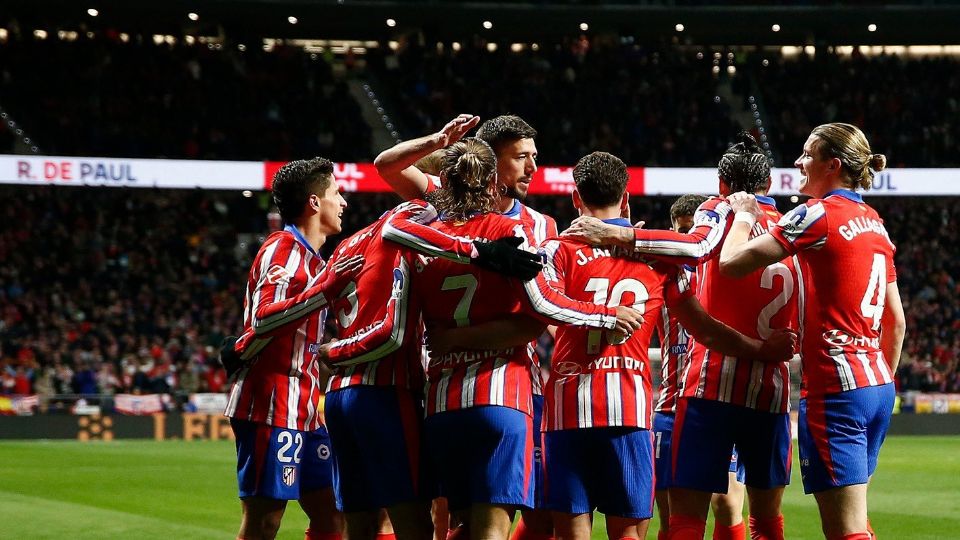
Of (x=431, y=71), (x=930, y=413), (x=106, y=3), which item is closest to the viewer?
(x=930, y=413)

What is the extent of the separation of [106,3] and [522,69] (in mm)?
11219

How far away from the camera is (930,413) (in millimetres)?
23422

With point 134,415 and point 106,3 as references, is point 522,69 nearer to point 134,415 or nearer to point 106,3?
point 106,3

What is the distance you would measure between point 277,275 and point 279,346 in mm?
368

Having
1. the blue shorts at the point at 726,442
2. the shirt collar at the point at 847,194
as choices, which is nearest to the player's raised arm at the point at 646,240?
the shirt collar at the point at 847,194

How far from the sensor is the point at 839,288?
5176 mm

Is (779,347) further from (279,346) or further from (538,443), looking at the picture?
(279,346)

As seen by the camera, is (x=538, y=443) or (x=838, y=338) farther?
(x=538, y=443)

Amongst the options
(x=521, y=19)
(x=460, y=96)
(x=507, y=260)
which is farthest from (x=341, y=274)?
(x=521, y=19)

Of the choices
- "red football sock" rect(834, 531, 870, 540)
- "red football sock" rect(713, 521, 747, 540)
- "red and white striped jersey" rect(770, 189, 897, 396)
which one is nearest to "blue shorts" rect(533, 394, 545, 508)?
"red and white striped jersey" rect(770, 189, 897, 396)

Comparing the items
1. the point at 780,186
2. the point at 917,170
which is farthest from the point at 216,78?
the point at 917,170

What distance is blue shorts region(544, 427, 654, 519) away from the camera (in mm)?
5141

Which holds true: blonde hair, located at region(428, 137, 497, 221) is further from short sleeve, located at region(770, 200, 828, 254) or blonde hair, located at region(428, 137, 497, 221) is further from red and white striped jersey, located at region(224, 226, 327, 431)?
short sleeve, located at region(770, 200, 828, 254)

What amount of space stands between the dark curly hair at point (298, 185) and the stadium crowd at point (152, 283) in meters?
18.0
